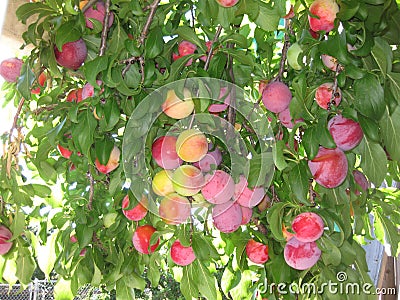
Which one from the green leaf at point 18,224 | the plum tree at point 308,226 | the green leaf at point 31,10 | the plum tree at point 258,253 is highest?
the green leaf at point 31,10

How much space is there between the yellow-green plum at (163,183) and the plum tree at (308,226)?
0.17m

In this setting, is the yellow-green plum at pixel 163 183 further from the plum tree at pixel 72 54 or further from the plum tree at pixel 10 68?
the plum tree at pixel 10 68

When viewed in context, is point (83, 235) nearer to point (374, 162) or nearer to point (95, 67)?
point (95, 67)

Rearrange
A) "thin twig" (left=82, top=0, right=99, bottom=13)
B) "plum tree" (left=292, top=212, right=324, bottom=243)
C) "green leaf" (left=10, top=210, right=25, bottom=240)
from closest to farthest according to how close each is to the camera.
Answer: "plum tree" (left=292, top=212, right=324, bottom=243)
"thin twig" (left=82, top=0, right=99, bottom=13)
"green leaf" (left=10, top=210, right=25, bottom=240)

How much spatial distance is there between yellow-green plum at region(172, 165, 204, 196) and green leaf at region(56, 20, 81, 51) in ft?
0.76

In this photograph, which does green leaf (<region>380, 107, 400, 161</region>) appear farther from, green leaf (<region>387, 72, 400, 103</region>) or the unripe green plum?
the unripe green plum

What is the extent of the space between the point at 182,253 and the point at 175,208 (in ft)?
0.33

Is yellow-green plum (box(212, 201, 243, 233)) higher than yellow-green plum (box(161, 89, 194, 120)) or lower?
lower

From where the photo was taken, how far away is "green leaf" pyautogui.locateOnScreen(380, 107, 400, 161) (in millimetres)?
604

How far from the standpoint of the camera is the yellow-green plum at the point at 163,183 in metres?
0.67

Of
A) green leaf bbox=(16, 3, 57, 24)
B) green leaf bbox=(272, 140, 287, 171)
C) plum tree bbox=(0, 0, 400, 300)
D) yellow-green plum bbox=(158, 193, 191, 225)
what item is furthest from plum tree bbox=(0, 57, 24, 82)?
green leaf bbox=(272, 140, 287, 171)

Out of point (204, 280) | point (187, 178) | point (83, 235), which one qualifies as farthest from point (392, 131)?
point (83, 235)

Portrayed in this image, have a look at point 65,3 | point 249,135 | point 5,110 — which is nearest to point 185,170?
point 249,135

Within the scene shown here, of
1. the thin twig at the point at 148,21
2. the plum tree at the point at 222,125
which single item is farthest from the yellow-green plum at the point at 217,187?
the thin twig at the point at 148,21
